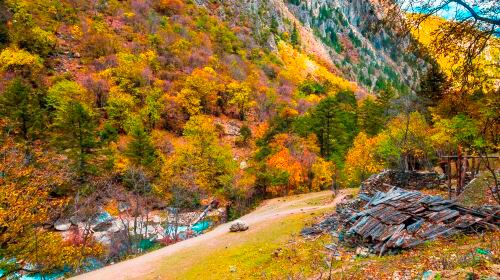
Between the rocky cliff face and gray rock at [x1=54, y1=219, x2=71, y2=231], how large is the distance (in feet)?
301

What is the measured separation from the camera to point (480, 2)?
23.9ft

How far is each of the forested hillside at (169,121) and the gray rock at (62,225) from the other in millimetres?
160

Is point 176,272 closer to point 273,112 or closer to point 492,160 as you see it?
point 492,160

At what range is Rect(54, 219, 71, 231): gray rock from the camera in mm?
33781

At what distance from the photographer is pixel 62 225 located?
34094mm

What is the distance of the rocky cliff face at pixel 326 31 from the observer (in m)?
118

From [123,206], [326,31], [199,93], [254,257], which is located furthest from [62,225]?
[326,31]

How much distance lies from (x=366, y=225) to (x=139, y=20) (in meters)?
86.8

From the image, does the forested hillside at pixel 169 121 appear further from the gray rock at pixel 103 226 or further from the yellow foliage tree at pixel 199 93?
the gray rock at pixel 103 226

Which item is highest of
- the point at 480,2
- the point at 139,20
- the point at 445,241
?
the point at 139,20

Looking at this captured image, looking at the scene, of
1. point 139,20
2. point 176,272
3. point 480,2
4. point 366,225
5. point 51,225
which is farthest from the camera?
point 139,20

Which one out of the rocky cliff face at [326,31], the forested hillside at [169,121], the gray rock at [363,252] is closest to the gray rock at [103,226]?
the forested hillside at [169,121]

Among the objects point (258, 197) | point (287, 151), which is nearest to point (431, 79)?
point (287, 151)

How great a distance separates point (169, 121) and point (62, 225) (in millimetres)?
30332
